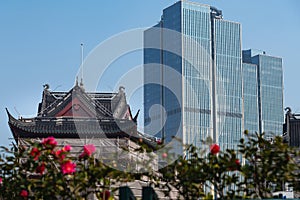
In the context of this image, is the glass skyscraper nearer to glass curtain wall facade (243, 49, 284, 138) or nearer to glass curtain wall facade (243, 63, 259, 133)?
glass curtain wall facade (243, 63, 259, 133)

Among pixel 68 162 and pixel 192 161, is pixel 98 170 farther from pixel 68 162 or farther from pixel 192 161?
pixel 192 161

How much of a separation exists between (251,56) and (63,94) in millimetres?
95155

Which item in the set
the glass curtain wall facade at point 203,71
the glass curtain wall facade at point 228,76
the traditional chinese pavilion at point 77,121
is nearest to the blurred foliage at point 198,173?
the traditional chinese pavilion at point 77,121

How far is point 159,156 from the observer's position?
6.30m

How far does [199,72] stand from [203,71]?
4.91 feet

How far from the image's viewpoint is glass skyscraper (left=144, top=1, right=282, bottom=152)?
243ft

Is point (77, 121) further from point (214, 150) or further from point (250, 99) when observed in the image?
point (250, 99)

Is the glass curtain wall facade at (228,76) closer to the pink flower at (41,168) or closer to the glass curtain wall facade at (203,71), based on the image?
the glass curtain wall facade at (203,71)

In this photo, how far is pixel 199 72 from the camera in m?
87.6

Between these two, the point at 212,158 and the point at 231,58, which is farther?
the point at 231,58

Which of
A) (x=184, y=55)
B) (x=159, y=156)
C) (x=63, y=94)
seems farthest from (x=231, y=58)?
(x=159, y=156)

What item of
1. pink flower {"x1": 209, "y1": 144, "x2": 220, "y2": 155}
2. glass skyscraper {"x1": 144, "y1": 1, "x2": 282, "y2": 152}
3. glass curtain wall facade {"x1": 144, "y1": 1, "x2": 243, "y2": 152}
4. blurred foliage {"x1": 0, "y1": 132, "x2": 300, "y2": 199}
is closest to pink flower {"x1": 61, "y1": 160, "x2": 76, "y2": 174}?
blurred foliage {"x1": 0, "y1": 132, "x2": 300, "y2": 199}

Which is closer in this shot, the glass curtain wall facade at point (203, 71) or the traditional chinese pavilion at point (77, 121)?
the traditional chinese pavilion at point (77, 121)

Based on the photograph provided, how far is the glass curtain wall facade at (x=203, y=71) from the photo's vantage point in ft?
257
